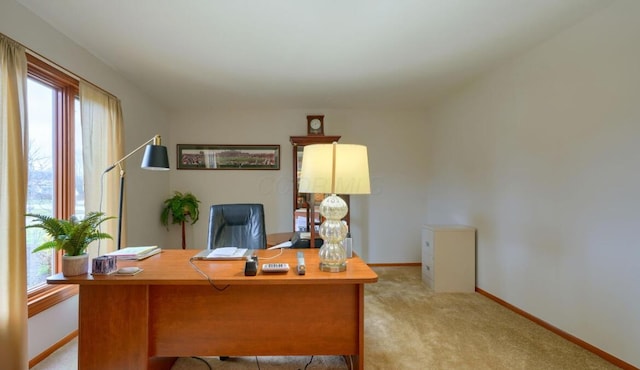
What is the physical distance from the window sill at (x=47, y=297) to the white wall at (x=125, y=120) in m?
0.06

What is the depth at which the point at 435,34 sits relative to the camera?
6.91 ft

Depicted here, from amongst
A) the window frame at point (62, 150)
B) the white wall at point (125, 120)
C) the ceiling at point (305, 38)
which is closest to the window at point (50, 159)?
the window frame at point (62, 150)

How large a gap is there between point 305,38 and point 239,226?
1653mm

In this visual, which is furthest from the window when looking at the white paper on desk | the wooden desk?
the white paper on desk

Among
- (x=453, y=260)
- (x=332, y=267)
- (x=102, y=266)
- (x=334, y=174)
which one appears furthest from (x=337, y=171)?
(x=453, y=260)

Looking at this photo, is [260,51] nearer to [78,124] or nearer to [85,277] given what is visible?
[78,124]

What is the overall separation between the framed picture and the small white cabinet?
7.85 ft

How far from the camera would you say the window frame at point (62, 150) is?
79.6 inches

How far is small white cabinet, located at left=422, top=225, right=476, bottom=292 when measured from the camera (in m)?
3.08

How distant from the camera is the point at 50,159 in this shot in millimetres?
2113

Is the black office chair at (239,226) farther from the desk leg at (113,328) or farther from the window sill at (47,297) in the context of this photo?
the window sill at (47,297)

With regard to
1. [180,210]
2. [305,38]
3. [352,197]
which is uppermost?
[305,38]

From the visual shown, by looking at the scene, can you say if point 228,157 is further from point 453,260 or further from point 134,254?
point 453,260

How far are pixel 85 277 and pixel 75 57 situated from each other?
6.14ft
